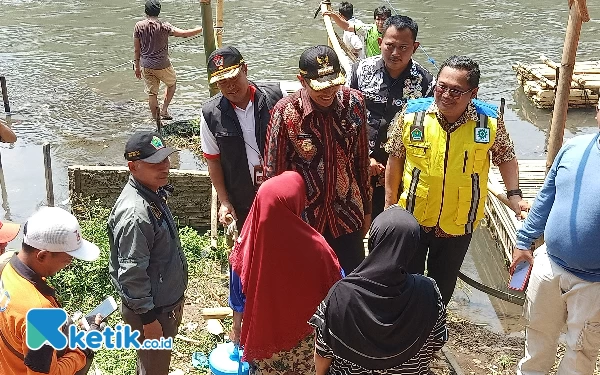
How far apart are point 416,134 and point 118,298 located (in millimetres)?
3107

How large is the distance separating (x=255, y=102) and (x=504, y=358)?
8.62 feet

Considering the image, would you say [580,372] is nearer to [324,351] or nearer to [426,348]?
[426,348]

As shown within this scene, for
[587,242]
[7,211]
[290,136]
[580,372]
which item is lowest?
[7,211]

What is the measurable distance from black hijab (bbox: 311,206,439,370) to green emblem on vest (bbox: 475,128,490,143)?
4.10 ft

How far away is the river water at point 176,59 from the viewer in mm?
9117

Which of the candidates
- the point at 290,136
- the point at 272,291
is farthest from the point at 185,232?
the point at 272,291

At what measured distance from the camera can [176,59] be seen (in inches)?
573

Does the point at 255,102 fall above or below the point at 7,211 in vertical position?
above

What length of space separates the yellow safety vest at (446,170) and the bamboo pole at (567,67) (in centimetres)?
69

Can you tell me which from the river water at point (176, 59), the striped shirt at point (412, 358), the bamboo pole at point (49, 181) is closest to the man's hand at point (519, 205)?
the striped shirt at point (412, 358)

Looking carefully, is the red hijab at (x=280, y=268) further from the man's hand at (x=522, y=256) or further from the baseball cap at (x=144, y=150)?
the man's hand at (x=522, y=256)

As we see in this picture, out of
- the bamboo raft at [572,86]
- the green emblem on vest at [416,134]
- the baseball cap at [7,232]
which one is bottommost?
the bamboo raft at [572,86]

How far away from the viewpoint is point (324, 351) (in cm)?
270

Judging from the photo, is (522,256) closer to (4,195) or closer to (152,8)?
(4,195)
